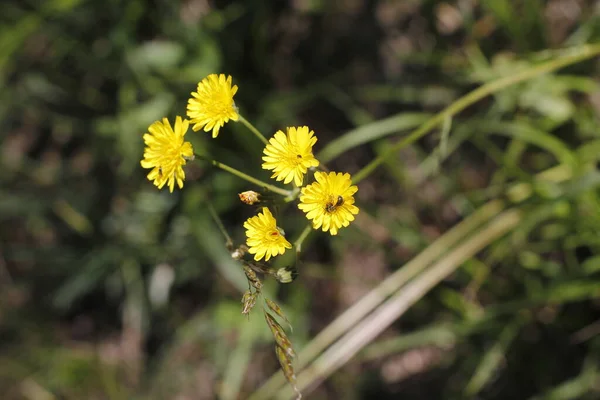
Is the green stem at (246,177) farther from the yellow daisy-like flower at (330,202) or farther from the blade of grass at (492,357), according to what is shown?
the blade of grass at (492,357)

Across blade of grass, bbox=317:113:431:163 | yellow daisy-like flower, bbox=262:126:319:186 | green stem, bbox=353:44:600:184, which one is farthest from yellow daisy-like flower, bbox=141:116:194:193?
blade of grass, bbox=317:113:431:163

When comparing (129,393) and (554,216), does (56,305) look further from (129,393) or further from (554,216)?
(554,216)

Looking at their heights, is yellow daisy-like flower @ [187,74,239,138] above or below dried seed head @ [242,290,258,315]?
above

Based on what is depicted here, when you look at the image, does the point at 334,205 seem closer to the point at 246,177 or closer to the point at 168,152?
the point at 246,177

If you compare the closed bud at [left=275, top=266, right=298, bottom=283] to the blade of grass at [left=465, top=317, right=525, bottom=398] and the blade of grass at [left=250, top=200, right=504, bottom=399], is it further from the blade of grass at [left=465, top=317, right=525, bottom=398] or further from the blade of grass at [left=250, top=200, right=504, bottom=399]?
the blade of grass at [left=465, top=317, right=525, bottom=398]

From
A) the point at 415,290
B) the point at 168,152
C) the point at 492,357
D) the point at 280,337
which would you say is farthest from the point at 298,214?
the point at 280,337

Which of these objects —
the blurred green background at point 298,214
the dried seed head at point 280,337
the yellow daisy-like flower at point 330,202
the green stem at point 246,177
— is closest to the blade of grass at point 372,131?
the blurred green background at point 298,214

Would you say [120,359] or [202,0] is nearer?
[202,0]

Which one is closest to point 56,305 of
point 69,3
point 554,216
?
point 69,3
